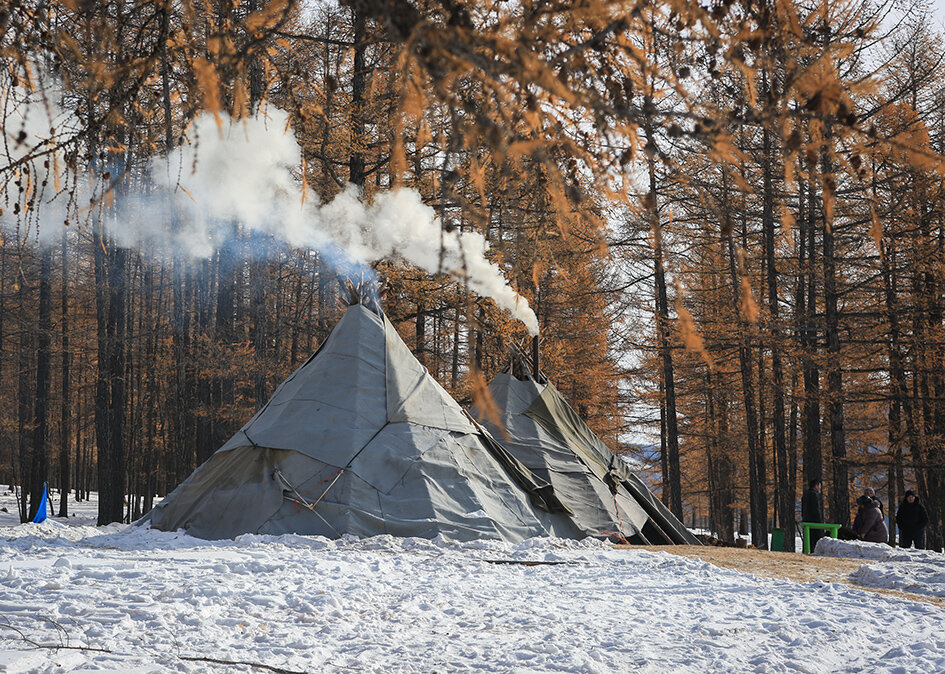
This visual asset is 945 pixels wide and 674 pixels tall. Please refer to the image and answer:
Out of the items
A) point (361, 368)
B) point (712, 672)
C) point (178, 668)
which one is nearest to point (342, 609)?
point (178, 668)

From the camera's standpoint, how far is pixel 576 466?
11.1 meters

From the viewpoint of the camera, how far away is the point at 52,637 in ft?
12.4

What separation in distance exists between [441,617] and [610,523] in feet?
20.6

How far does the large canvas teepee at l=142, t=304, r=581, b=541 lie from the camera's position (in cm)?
853

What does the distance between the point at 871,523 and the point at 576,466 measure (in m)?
4.45

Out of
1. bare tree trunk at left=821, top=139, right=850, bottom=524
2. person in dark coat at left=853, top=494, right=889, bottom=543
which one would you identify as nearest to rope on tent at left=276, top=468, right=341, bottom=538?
person in dark coat at left=853, top=494, right=889, bottom=543

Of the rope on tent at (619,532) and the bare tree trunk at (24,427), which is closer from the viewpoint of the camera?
the rope on tent at (619,532)

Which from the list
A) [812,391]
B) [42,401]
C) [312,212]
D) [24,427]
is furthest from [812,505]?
[24,427]

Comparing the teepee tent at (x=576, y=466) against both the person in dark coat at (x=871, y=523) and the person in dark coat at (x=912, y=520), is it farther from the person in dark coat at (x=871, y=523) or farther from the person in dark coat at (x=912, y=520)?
the person in dark coat at (x=912, y=520)

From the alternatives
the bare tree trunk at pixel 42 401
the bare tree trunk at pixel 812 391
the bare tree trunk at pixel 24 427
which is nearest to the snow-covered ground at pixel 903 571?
the bare tree trunk at pixel 812 391

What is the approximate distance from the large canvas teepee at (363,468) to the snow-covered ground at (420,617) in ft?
4.74

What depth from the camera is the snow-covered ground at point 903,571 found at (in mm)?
6715

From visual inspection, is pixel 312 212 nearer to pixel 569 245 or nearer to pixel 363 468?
pixel 363 468

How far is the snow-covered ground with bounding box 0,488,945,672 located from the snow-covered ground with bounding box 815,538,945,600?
0.78 m
